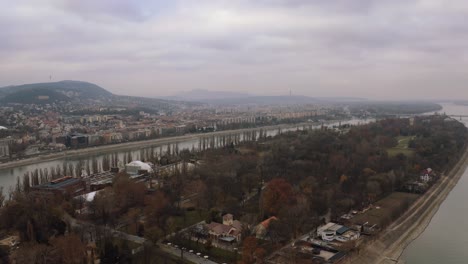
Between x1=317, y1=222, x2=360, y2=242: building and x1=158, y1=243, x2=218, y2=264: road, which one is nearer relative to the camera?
x1=158, y1=243, x2=218, y2=264: road

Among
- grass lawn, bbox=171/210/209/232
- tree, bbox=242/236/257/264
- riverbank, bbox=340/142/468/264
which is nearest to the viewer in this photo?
tree, bbox=242/236/257/264

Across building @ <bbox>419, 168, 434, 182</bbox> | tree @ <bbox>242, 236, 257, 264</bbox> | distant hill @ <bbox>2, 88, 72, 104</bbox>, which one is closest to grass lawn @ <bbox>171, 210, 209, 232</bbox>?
tree @ <bbox>242, 236, 257, 264</bbox>

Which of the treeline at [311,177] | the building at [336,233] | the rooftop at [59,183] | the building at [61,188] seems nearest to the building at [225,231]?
the treeline at [311,177]

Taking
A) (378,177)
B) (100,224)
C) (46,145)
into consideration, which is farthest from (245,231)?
(46,145)

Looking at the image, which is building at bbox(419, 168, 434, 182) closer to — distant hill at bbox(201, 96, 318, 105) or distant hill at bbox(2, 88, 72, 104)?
distant hill at bbox(2, 88, 72, 104)

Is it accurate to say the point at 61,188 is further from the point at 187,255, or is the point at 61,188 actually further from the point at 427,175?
the point at 427,175

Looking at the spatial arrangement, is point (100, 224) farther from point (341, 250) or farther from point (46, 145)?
point (46, 145)
